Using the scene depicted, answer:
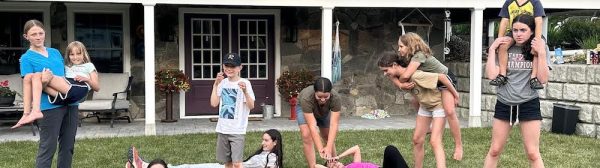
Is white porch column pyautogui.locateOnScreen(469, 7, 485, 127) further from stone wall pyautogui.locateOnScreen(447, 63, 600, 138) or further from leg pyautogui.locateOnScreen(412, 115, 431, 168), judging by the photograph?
leg pyautogui.locateOnScreen(412, 115, 431, 168)

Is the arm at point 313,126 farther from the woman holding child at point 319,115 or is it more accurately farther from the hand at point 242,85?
the hand at point 242,85

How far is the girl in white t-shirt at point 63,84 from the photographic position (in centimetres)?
400

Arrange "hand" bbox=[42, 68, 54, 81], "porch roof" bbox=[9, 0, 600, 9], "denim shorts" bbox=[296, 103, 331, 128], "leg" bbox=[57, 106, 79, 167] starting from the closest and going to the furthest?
"hand" bbox=[42, 68, 54, 81]
"leg" bbox=[57, 106, 79, 167]
"denim shorts" bbox=[296, 103, 331, 128]
"porch roof" bbox=[9, 0, 600, 9]

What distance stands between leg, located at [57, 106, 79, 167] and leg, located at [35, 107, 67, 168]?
13 cm

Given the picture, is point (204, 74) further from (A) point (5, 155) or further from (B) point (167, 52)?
(A) point (5, 155)

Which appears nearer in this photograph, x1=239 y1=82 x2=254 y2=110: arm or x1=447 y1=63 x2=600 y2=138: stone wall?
x1=239 y1=82 x2=254 y2=110: arm

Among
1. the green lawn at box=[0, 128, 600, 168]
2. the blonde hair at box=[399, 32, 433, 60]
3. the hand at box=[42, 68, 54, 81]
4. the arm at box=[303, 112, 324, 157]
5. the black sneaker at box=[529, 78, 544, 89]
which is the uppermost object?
the blonde hair at box=[399, 32, 433, 60]

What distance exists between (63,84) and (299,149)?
119 inches

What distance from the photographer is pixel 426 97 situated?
14.9 ft

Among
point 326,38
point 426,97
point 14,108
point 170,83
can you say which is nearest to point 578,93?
point 326,38

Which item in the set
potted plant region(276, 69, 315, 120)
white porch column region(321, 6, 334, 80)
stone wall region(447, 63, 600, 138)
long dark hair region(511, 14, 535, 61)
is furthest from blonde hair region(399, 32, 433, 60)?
potted plant region(276, 69, 315, 120)

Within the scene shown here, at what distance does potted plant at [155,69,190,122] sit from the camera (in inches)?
358

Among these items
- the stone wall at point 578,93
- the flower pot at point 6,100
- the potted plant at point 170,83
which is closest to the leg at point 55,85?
the flower pot at point 6,100

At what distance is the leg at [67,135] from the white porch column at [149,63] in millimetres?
3373
